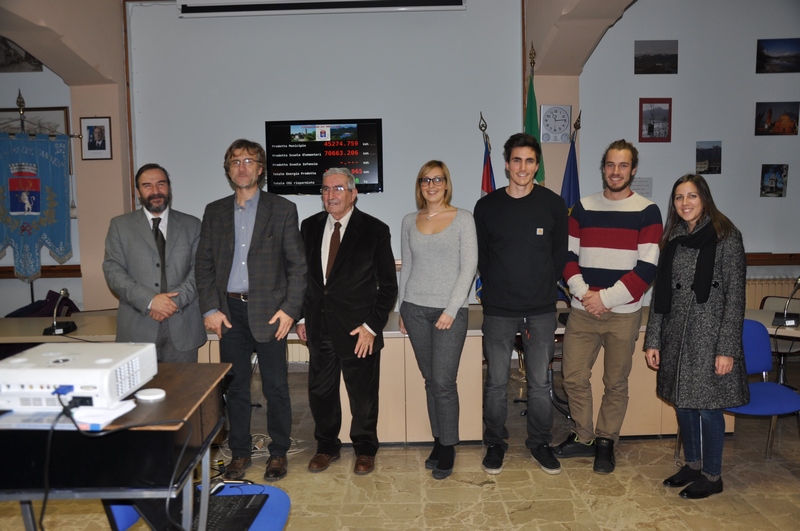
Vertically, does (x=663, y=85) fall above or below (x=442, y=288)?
above

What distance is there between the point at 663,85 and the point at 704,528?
417cm

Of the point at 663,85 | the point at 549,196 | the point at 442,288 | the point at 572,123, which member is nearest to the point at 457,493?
the point at 442,288

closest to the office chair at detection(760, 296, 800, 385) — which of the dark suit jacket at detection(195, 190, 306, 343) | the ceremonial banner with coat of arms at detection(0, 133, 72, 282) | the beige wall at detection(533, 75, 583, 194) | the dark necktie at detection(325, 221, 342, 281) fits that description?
the beige wall at detection(533, 75, 583, 194)

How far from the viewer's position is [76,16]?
15.0 ft

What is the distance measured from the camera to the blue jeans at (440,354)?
3092mm

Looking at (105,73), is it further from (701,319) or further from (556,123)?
(701,319)

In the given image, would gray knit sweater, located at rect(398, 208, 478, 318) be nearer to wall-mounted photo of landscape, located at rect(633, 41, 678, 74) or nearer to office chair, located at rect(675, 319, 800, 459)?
office chair, located at rect(675, 319, 800, 459)

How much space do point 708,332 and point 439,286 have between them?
1320 mm

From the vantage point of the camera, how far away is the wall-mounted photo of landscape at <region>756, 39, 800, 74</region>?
5426mm

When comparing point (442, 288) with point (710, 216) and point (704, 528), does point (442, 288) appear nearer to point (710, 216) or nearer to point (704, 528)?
point (710, 216)

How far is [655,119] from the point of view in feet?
17.8

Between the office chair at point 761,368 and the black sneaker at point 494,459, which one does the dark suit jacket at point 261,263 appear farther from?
the office chair at point 761,368

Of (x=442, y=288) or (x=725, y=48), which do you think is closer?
(x=442, y=288)

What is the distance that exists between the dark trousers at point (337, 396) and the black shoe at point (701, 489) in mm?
1667
